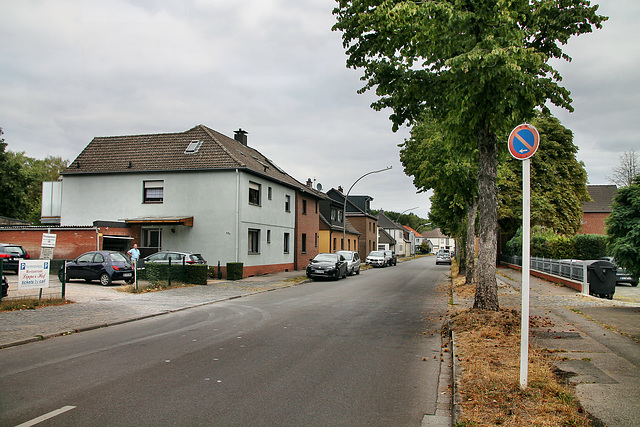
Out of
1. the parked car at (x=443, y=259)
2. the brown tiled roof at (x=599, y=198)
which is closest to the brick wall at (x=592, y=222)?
the brown tiled roof at (x=599, y=198)

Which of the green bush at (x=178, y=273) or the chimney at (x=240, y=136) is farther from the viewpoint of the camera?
the chimney at (x=240, y=136)

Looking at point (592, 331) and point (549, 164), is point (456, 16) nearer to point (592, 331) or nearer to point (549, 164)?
point (592, 331)

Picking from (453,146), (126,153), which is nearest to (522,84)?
(453,146)

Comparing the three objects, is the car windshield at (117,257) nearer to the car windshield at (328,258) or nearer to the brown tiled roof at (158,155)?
the brown tiled roof at (158,155)

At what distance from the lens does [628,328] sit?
9.24 metres

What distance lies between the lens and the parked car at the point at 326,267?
83.1ft

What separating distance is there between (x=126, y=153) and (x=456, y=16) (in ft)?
80.0

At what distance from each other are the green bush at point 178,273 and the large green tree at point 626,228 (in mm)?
15430

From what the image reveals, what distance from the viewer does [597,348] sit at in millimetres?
7355

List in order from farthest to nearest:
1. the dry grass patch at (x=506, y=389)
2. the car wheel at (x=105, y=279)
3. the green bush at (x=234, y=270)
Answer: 1. the green bush at (x=234, y=270)
2. the car wheel at (x=105, y=279)
3. the dry grass patch at (x=506, y=389)

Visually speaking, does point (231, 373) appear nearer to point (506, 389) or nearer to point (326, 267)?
point (506, 389)

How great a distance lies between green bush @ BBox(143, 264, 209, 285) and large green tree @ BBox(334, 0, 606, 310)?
1231cm

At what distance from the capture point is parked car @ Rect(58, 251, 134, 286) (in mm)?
18797

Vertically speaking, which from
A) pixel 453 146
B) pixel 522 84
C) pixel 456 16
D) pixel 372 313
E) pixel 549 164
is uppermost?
pixel 549 164
